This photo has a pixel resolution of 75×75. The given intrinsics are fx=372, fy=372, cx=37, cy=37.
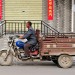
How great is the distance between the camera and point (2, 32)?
2234 cm

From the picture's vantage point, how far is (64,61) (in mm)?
13117

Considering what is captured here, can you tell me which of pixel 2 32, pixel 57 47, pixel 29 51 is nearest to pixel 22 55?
pixel 29 51

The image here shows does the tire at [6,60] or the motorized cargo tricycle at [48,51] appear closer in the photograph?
the motorized cargo tricycle at [48,51]

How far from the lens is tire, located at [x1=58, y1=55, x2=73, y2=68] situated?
43.0ft

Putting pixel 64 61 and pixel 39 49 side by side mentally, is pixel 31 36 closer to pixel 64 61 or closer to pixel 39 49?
pixel 39 49

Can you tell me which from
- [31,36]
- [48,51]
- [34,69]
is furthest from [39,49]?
[34,69]

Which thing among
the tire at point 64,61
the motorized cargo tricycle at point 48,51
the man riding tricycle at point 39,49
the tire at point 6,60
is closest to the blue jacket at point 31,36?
the man riding tricycle at point 39,49

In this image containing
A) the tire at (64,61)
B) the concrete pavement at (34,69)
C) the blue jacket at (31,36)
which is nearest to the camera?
the concrete pavement at (34,69)

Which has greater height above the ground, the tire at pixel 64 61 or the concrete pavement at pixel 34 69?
the tire at pixel 64 61

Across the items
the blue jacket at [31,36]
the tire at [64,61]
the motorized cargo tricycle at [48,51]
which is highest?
the blue jacket at [31,36]

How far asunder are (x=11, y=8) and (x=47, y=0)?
241 cm

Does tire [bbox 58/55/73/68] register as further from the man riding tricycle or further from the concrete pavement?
the concrete pavement

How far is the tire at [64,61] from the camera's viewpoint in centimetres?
1311

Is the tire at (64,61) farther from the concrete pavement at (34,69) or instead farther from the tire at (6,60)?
the tire at (6,60)
